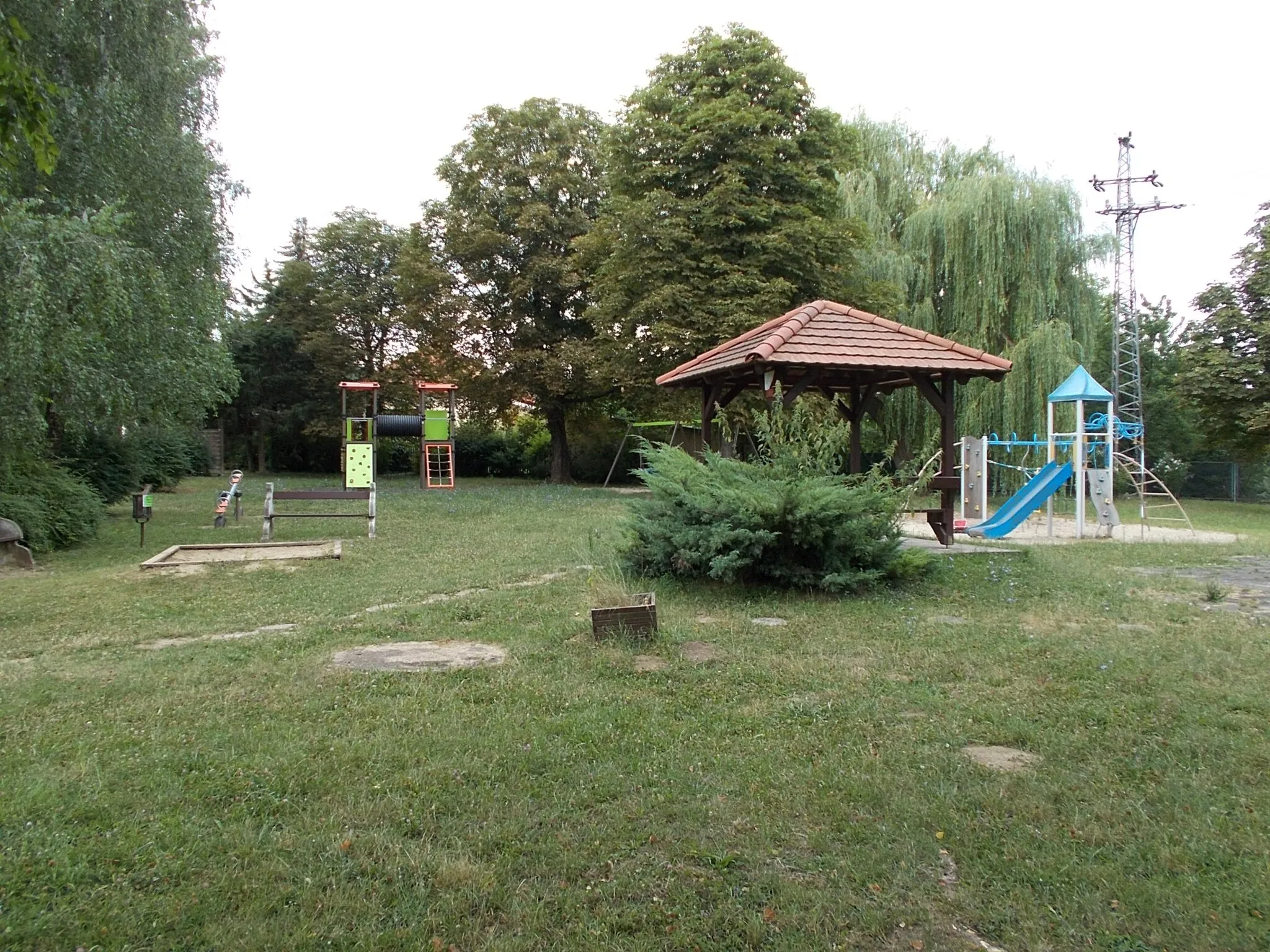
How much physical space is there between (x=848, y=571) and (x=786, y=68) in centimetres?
1588

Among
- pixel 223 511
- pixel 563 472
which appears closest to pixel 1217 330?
pixel 563 472

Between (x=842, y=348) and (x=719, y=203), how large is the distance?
9.79 meters

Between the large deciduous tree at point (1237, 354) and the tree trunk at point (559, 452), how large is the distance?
59.5ft

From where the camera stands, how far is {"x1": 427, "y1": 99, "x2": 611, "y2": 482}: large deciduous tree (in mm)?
25047

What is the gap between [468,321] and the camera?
26.2 meters

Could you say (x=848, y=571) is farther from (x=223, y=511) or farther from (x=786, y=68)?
(x=786, y=68)

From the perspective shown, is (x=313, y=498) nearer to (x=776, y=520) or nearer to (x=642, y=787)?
(x=776, y=520)

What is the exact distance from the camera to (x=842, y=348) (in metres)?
9.79

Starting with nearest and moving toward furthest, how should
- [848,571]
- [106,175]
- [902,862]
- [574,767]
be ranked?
[902,862] < [574,767] < [848,571] < [106,175]

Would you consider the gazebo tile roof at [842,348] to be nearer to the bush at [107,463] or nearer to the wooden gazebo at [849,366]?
the wooden gazebo at [849,366]

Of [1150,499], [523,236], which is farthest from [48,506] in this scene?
[1150,499]

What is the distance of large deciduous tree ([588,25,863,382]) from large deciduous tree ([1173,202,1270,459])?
11.2m

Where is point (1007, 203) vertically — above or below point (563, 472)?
above

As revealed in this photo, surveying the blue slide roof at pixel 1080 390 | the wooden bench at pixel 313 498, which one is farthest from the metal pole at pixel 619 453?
the blue slide roof at pixel 1080 390
